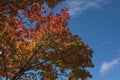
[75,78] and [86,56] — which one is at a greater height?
[86,56]

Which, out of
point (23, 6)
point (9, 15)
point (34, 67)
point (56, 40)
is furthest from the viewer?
point (34, 67)

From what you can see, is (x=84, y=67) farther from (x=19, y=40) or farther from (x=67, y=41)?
(x=19, y=40)

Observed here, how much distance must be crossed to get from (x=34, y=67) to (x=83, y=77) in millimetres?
3864

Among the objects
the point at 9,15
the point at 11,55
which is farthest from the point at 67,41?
the point at 9,15

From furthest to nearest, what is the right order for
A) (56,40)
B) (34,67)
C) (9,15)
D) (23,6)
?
(34,67) → (56,40) → (9,15) → (23,6)

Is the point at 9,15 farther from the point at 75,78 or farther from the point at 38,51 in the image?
the point at 75,78

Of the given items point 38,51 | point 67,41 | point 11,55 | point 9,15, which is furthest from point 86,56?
point 9,15

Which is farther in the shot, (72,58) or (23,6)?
(72,58)

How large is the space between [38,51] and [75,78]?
385 centimetres

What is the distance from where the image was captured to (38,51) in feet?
76.6

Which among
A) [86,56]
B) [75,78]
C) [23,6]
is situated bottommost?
[23,6]

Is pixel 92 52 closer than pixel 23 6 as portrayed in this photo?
No

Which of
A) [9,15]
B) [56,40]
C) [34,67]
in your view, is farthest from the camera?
[34,67]

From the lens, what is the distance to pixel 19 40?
24.7m
